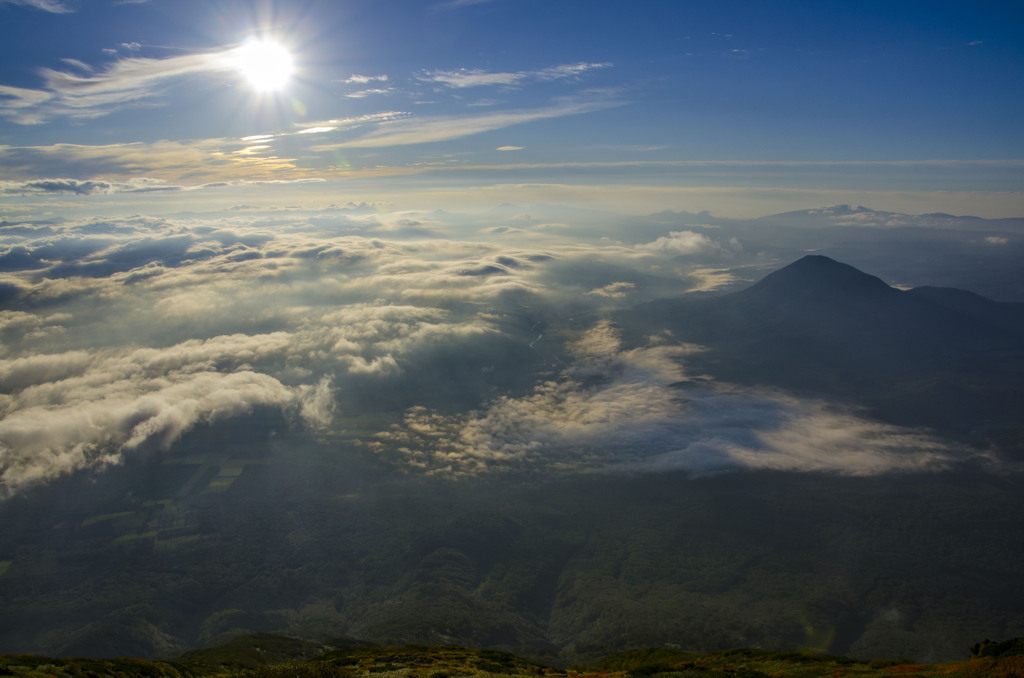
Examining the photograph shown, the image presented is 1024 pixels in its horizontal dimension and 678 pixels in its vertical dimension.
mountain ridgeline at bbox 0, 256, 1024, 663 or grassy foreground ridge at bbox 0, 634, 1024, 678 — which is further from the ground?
grassy foreground ridge at bbox 0, 634, 1024, 678

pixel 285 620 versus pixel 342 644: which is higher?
pixel 342 644

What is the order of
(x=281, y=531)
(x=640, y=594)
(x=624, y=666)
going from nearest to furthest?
(x=624, y=666), (x=640, y=594), (x=281, y=531)

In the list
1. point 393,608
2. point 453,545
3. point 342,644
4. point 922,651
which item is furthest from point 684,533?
point 342,644

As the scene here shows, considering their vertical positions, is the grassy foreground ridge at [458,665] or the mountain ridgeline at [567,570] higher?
the grassy foreground ridge at [458,665]

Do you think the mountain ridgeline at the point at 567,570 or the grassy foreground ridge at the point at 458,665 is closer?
the grassy foreground ridge at the point at 458,665

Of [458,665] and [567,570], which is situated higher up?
[458,665]

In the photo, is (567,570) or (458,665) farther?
(567,570)

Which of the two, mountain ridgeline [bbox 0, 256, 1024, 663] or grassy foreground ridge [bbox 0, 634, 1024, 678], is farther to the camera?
mountain ridgeline [bbox 0, 256, 1024, 663]

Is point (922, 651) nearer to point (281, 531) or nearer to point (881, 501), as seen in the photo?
point (881, 501)
